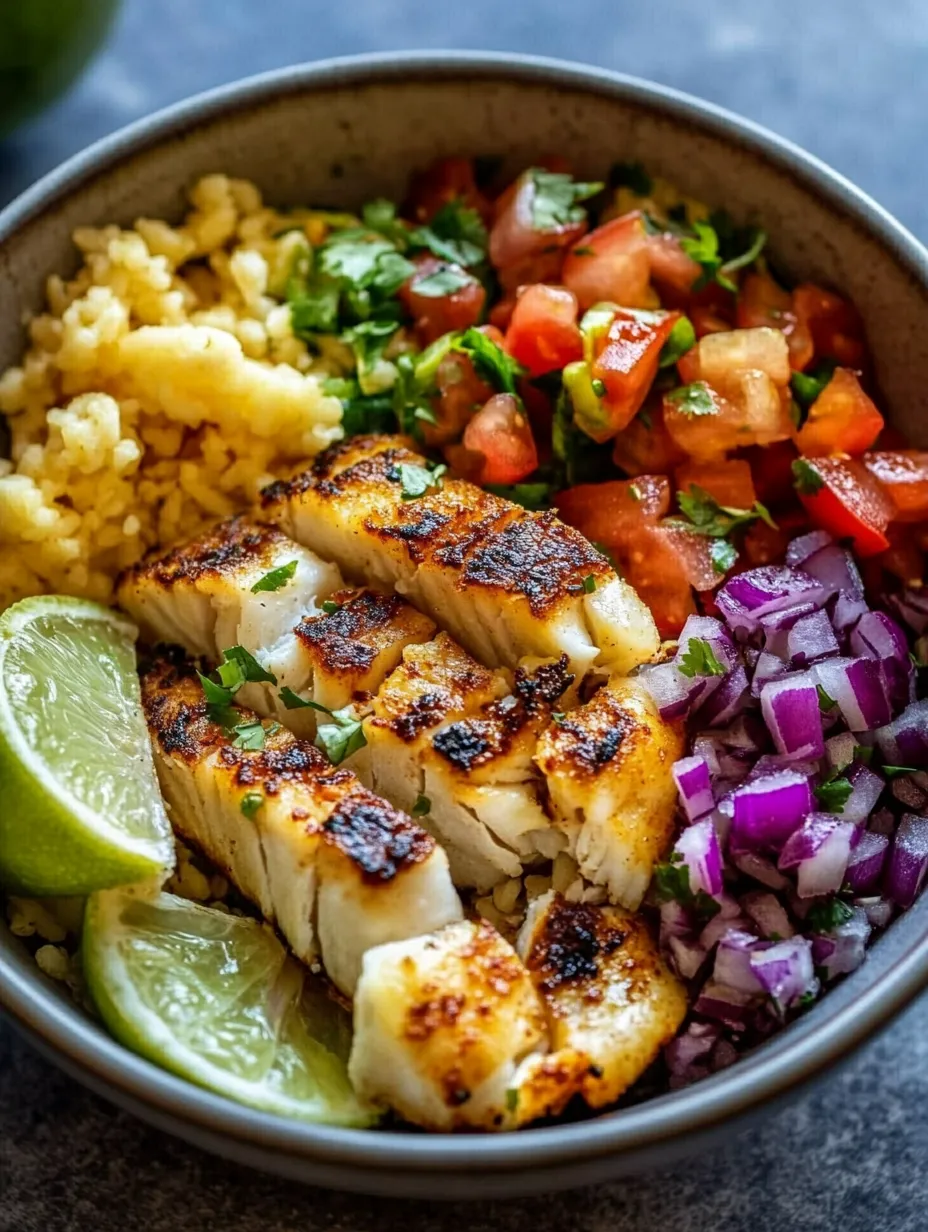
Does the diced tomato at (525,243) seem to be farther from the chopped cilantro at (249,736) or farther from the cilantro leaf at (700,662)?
the chopped cilantro at (249,736)

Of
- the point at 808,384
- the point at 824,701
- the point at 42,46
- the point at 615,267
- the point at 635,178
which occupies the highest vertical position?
the point at 42,46

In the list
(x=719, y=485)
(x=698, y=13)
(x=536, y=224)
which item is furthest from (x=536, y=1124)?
(x=698, y=13)

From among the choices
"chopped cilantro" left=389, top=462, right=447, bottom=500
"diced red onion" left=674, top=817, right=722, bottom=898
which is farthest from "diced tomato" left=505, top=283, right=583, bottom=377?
"diced red onion" left=674, top=817, right=722, bottom=898

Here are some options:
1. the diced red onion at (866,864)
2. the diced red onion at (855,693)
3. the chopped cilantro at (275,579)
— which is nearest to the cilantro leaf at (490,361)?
the chopped cilantro at (275,579)

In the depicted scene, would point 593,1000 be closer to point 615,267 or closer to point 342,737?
point 342,737

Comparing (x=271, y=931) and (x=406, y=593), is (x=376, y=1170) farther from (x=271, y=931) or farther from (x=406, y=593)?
(x=406, y=593)

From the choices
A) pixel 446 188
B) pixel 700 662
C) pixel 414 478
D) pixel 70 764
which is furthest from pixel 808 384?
pixel 70 764

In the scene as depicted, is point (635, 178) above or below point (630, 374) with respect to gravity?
above
